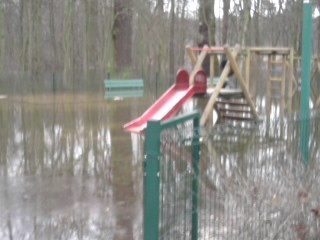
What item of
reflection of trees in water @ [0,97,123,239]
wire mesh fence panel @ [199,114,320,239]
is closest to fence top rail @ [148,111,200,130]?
wire mesh fence panel @ [199,114,320,239]

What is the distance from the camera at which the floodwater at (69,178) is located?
20.1 feet

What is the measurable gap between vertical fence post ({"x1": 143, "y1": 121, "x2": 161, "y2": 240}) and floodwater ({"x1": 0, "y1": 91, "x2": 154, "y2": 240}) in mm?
1886

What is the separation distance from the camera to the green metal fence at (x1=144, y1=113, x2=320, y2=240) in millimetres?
4039

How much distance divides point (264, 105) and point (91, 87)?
8.92 meters

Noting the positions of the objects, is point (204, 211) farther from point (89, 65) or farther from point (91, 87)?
point (89, 65)

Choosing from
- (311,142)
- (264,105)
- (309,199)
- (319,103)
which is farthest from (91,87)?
(309,199)

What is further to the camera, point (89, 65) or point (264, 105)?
point (89, 65)

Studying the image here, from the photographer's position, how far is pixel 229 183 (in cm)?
519

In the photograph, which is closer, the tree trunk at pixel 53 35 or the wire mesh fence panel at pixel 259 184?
the wire mesh fence panel at pixel 259 184

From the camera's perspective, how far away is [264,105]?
1830 cm

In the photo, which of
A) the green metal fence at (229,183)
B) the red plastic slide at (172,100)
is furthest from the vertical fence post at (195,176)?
the red plastic slide at (172,100)

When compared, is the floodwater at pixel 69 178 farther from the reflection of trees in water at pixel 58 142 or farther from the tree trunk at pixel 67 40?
the tree trunk at pixel 67 40

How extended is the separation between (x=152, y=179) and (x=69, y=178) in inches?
182

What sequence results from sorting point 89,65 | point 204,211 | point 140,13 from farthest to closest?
point 89,65
point 140,13
point 204,211
